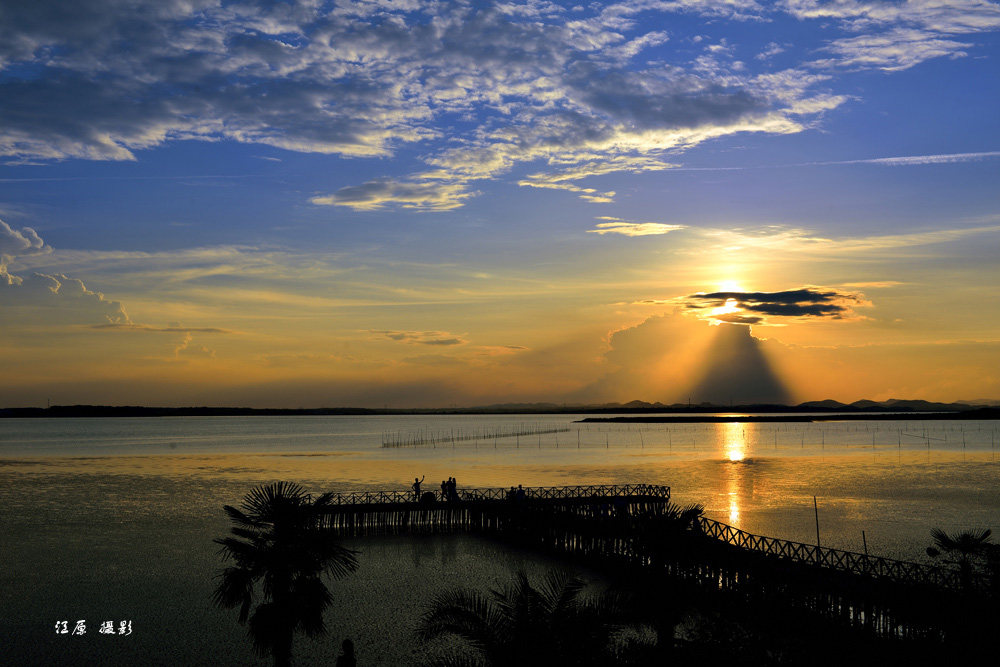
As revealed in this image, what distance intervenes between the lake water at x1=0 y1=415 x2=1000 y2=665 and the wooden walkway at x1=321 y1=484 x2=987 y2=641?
294cm

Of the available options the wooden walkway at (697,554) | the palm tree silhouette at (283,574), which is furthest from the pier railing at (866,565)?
the palm tree silhouette at (283,574)

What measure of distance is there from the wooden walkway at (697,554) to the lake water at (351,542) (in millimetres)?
2943

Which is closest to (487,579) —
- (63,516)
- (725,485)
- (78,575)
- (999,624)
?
(78,575)

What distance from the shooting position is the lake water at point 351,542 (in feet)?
96.4

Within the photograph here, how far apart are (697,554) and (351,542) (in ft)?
78.2

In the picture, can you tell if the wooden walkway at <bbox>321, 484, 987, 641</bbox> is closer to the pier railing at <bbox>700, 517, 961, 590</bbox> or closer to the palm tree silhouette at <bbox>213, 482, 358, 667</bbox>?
the pier railing at <bbox>700, 517, 961, 590</bbox>

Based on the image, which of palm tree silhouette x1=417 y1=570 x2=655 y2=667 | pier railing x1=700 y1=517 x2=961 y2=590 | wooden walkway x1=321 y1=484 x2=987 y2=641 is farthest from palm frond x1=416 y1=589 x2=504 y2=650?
pier railing x1=700 y1=517 x2=961 y2=590

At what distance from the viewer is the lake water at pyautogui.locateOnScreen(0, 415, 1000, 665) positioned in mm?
29375

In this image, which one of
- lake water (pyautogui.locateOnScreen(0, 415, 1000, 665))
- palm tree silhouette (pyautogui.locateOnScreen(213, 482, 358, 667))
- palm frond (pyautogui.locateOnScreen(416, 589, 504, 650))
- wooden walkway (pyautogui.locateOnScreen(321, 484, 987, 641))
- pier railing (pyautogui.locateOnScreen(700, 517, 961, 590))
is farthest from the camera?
lake water (pyautogui.locateOnScreen(0, 415, 1000, 665))

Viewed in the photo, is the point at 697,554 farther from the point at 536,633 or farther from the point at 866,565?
the point at 536,633

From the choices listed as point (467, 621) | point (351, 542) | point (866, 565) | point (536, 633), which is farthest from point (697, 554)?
point (351, 542)

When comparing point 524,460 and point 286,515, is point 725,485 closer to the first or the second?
point 524,460

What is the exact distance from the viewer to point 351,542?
4797 cm

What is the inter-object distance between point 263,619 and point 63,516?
47.8 meters
